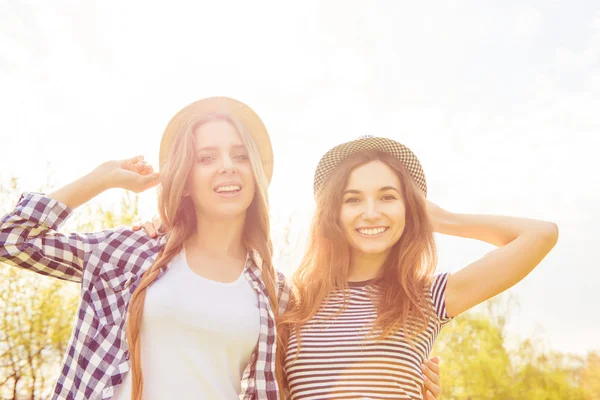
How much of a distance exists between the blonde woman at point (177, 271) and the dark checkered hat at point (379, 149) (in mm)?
491

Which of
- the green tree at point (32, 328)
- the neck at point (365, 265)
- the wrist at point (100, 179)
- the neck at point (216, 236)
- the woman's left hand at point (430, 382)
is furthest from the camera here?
the green tree at point (32, 328)

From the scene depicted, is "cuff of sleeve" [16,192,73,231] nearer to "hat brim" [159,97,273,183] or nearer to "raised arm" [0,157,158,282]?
"raised arm" [0,157,158,282]

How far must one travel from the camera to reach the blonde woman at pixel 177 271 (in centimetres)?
310

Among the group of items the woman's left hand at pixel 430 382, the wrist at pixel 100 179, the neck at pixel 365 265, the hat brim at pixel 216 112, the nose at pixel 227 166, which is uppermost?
the hat brim at pixel 216 112

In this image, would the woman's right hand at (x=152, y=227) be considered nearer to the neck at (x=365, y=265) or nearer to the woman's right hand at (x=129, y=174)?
the woman's right hand at (x=129, y=174)

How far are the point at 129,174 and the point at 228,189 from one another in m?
0.61

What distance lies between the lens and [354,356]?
11.0ft

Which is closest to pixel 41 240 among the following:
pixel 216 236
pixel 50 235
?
pixel 50 235

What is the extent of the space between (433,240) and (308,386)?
1.31m

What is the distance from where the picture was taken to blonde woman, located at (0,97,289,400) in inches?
122

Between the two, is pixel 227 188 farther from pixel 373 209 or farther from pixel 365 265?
pixel 365 265

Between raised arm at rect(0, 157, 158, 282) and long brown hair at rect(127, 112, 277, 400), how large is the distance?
358mm

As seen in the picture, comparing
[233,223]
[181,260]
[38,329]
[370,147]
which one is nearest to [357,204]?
[370,147]

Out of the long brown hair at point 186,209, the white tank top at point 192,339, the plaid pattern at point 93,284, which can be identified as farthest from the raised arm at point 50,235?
the white tank top at point 192,339
